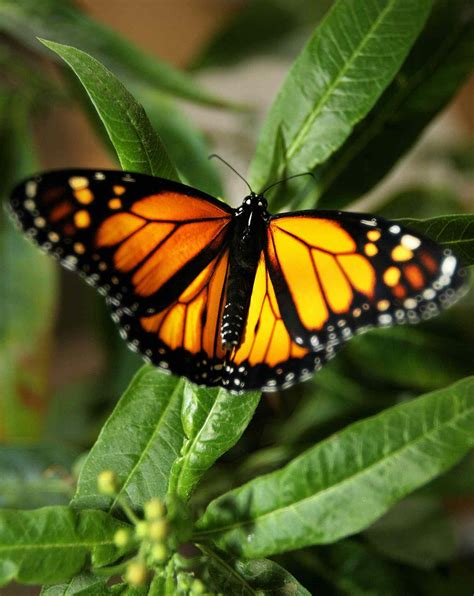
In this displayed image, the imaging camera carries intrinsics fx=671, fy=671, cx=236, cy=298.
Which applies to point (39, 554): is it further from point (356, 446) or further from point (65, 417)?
point (65, 417)

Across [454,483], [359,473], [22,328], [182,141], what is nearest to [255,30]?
[182,141]

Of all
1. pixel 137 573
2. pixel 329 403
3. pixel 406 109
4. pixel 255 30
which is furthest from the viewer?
pixel 255 30

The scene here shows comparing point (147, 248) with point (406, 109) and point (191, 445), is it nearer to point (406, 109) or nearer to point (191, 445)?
point (191, 445)

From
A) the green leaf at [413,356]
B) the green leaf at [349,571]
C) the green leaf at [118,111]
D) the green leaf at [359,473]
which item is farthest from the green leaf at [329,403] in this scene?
the green leaf at [118,111]

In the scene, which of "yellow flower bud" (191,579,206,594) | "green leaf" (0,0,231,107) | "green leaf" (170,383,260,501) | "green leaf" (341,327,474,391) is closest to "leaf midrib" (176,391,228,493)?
"green leaf" (170,383,260,501)

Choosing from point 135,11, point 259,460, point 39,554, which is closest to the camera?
point 39,554

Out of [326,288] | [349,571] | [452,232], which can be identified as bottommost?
[349,571]

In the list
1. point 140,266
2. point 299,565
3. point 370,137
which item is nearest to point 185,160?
point 370,137

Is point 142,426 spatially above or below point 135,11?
below
